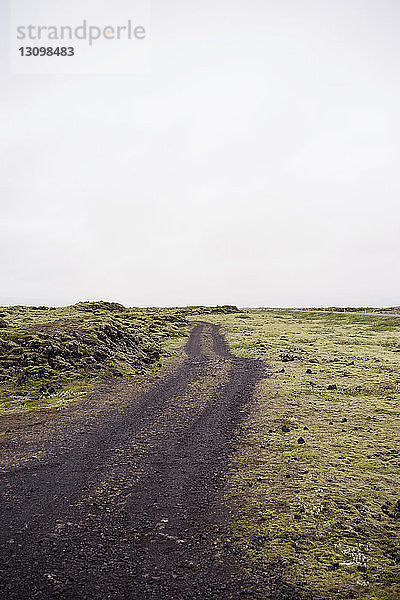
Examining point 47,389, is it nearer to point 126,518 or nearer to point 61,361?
point 61,361

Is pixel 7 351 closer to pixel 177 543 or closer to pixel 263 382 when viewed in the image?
pixel 263 382

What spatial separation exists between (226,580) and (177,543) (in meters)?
1.55

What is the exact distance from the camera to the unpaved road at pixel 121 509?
722cm

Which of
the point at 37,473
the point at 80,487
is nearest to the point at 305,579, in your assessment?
the point at 80,487

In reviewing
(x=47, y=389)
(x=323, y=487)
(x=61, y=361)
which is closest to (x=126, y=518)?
(x=323, y=487)

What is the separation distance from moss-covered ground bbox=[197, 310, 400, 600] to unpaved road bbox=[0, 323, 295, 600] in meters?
0.76

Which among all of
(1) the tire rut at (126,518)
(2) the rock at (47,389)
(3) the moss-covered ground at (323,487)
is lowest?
(3) the moss-covered ground at (323,487)

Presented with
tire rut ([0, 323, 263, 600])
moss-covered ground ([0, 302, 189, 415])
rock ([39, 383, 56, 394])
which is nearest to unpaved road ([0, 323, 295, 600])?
tire rut ([0, 323, 263, 600])

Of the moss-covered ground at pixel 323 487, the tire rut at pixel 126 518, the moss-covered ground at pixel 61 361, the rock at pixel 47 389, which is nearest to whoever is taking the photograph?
the tire rut at pixel 126 518

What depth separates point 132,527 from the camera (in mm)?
9070

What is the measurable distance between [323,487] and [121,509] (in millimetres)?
6010

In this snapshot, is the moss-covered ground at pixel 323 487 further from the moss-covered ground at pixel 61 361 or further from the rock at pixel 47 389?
the rock at pixel 47 389

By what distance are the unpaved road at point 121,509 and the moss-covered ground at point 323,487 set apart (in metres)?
0.76

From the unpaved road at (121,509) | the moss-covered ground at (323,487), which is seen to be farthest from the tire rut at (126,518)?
the moss-covered ground at (323,487)
